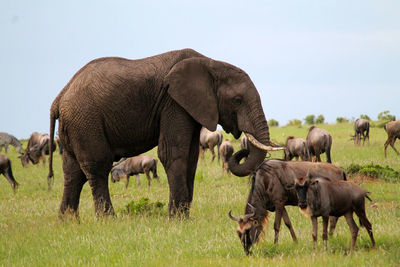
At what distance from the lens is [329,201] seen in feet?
20.7

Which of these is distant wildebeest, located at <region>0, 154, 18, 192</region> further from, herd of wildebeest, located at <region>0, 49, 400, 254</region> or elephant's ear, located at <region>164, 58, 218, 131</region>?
elephant's ear, located at <region>164, 58, 218, 131</region>

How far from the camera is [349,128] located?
39125 mm

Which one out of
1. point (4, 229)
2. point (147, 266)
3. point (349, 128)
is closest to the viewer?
point (147, 266)

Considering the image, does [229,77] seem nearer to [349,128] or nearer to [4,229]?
[4,229]

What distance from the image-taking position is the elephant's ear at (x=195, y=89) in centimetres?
910

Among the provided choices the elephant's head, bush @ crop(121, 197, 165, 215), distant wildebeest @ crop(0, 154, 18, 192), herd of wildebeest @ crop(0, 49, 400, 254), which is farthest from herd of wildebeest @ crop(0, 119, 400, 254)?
distant wildebeest @ crop(0, 154, 18, 192)

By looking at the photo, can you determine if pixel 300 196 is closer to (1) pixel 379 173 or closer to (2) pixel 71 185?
(2) pixel 71 185

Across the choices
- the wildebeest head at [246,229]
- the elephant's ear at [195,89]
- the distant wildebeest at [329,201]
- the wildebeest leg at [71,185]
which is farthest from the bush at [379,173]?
the wildebeest head at [246,229]

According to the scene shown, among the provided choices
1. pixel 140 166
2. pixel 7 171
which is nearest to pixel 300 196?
pixel 140 166

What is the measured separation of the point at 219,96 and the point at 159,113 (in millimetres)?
1179

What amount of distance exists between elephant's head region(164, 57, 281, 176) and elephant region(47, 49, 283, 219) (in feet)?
0.05

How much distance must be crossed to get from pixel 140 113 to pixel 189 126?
1.00m

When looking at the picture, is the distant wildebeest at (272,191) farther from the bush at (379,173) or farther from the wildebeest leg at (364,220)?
the bush at (379,173)

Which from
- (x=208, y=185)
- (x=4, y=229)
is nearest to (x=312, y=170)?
(x=4, y=229)
